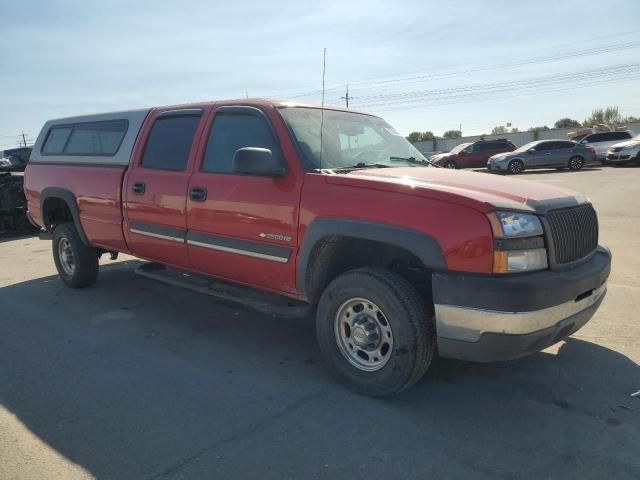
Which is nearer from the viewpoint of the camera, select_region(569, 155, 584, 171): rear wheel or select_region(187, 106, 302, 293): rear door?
select_region(187, 106, 302, 293): rear door

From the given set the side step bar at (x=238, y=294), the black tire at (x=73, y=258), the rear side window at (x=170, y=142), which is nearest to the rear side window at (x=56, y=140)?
the black tire at (x=73, y=258)

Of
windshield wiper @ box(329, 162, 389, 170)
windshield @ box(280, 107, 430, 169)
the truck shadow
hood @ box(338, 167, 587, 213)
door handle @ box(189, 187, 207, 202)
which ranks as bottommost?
the truck shadow

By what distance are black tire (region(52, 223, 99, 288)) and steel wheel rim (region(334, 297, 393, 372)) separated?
3819 mm

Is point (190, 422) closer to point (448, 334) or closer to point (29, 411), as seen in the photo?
point (29, 411)

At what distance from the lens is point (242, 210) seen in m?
3.91

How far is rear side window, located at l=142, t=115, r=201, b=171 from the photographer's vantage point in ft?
14.9

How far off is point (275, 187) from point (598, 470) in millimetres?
2556

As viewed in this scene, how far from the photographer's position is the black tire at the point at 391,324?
313cm

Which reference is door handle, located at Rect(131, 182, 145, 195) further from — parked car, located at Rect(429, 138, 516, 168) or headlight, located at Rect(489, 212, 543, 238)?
parked car, located at Rect(429, 138, 516, 168)

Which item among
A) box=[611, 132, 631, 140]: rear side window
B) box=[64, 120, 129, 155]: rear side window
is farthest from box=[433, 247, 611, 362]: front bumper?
box=[611, 132, 631, 140]: rear side window

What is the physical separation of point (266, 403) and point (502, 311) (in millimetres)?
1582

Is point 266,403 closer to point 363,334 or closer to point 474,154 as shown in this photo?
point 363,334

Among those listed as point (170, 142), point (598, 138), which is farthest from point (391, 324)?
point (598, 138)

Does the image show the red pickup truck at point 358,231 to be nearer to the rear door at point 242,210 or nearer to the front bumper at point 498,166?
the rear door at point 242,210
